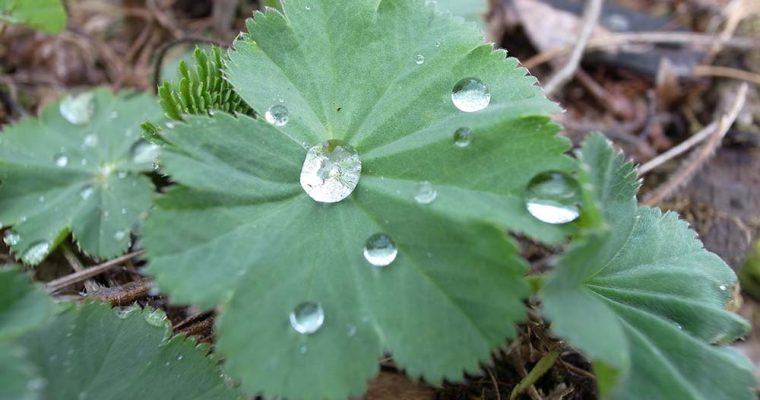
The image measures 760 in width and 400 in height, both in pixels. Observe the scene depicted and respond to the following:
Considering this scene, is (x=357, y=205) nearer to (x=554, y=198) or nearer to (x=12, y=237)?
(x=554, y=198)

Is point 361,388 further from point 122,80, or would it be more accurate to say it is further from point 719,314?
point 122,80

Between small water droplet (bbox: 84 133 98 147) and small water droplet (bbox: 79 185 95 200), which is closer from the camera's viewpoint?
small water droplet (bbox: 79 185 95 200)

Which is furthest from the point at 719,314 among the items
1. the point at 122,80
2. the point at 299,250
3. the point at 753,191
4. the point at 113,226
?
the point at 122,80

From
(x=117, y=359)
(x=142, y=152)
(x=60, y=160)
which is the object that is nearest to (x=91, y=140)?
(x=60, y=160)

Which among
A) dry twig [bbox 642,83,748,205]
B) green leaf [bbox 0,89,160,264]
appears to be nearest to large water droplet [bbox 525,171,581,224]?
dry twig [bbox 642,83,748,205]

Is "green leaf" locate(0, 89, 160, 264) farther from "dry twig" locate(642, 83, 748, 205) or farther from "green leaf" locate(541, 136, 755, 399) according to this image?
"dry twig" locate(642, 83, 748, 205)

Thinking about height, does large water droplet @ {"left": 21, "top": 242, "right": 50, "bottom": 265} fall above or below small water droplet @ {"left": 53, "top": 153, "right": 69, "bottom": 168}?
below

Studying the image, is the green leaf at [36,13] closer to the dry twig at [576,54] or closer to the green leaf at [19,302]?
the green leaf at [19,302]
